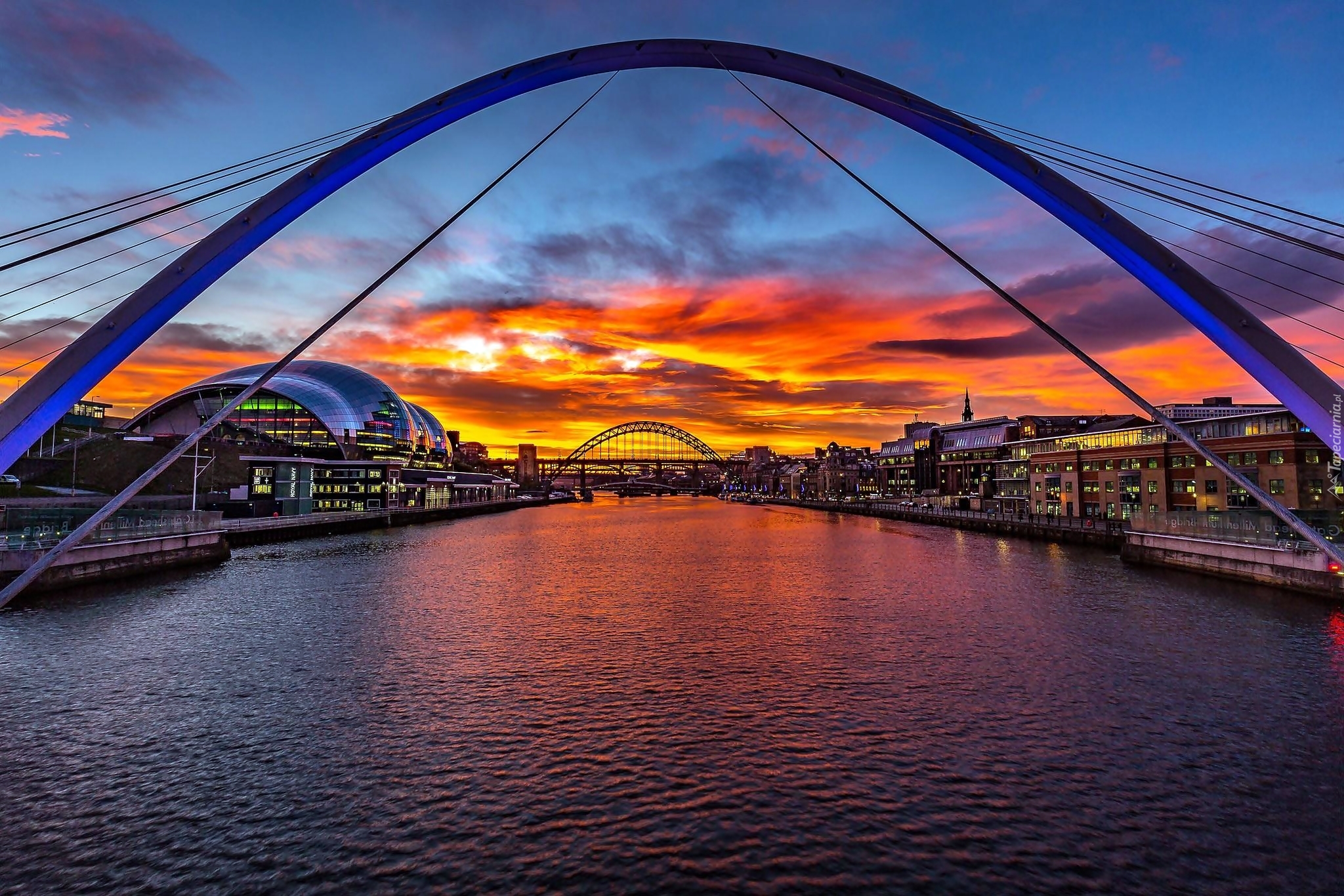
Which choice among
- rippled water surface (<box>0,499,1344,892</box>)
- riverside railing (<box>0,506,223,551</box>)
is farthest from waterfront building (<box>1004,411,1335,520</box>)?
riverside railing (<box>0,506,223,551</box>)

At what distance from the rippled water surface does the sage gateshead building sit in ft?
299

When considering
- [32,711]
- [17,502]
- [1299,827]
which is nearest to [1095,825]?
[1299,827]

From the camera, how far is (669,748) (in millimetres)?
14234

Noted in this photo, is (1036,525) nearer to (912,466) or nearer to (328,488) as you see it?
(328,488)

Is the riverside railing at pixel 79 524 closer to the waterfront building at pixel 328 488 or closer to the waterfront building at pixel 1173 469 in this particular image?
the waterfront building at pixel 328 488

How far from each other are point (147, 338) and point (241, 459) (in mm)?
77721

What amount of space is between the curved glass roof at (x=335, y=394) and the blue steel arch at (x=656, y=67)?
112809 millimetres

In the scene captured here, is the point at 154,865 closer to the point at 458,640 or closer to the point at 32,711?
the point at 32,711

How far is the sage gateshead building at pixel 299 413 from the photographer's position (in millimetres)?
111688

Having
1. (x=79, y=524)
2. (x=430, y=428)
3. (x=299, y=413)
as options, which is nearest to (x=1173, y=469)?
(x=79, y=524)

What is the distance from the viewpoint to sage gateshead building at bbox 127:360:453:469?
112 meters

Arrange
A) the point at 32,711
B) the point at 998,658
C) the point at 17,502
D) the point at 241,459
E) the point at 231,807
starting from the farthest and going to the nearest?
the point at 241,459 → the point at 17,502 → the point at 998,658 → the point at 32,711 → the point at 231,807

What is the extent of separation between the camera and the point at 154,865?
32.4ft

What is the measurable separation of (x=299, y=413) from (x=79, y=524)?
86.9 m
